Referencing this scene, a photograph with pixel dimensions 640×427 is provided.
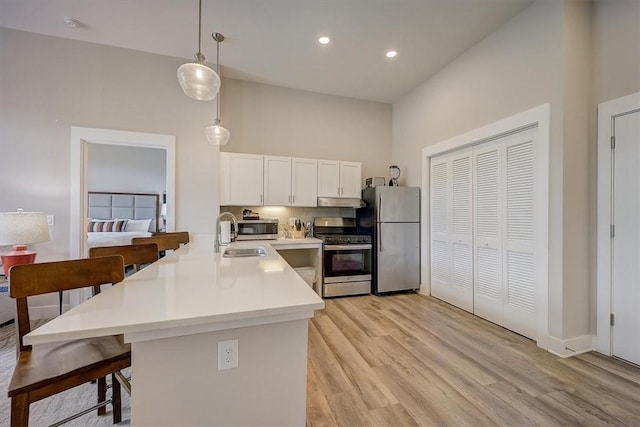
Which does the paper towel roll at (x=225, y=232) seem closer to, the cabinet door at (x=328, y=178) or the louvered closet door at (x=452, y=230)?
the cabinet door at (x=328, y=178)

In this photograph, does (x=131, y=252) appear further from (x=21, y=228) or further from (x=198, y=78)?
(x=21, y=228)

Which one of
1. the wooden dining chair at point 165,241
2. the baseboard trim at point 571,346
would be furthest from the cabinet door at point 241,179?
the baseboard trim at point 571,346

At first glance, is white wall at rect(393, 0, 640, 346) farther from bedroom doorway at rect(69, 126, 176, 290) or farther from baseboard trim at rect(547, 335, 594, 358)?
bedroom doorway at rect(69, 126, 176, 290)

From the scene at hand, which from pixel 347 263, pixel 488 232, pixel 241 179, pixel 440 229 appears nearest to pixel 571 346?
pixel 488 232

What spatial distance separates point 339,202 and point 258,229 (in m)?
1.28

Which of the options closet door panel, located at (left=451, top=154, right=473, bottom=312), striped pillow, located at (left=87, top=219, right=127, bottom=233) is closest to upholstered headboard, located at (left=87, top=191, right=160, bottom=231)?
striped pillow, located at (left=87, top=219, right=127, bottom=233)

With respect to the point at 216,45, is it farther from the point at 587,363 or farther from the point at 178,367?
the point at 587,363

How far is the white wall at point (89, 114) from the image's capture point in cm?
291

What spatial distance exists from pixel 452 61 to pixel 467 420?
12.5ft

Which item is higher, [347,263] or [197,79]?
[197,79]

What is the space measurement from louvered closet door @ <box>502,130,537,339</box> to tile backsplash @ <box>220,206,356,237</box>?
2379mm

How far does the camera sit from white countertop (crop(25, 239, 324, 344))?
85cm

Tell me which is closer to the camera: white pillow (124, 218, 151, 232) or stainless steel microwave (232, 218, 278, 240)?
stainless steel microwave (232, 218, 278, 240)

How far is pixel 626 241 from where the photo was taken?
2.13 m
